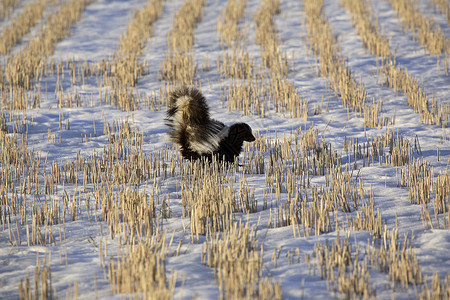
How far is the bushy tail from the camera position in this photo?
6059mm

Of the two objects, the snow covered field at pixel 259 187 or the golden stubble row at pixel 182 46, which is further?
the golden stubble row at pixel 182 46

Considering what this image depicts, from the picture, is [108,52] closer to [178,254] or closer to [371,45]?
[371,45]

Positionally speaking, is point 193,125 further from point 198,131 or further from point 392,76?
point 392,76

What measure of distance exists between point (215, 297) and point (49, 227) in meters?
2.14

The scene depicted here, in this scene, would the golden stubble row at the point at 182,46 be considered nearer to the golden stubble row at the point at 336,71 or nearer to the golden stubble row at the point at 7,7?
the golden stubble row at the point at 336,71

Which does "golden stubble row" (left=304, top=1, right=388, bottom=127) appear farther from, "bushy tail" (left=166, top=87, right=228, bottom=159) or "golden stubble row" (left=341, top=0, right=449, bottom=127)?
"bushy tail" (left=166, top=87, right=228, bottom=159)

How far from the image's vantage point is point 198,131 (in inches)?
247

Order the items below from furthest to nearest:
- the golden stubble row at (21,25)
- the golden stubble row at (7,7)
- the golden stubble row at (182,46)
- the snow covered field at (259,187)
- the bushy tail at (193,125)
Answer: the golden stubble row at (7,7) → the golden stubble row at (21,25) → the golden stubble row at (182,46) → the bushy tail at (193,125) → the snow covered field at (259,187)

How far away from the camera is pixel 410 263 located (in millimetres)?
3768

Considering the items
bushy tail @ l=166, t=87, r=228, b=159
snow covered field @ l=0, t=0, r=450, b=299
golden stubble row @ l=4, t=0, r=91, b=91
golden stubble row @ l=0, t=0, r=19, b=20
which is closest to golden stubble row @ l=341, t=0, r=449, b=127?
snow covered field @ l=0, t=0, r=450, b=299

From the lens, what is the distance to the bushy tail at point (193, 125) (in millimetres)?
6059

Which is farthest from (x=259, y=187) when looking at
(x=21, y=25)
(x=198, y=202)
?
(x=21, y=25)

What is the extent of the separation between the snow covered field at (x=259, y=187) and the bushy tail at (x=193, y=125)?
356 mm

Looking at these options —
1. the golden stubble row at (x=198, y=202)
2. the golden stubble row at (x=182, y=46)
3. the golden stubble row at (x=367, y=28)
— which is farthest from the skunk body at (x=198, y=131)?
the golden stubble row at (x=367, y=28)
